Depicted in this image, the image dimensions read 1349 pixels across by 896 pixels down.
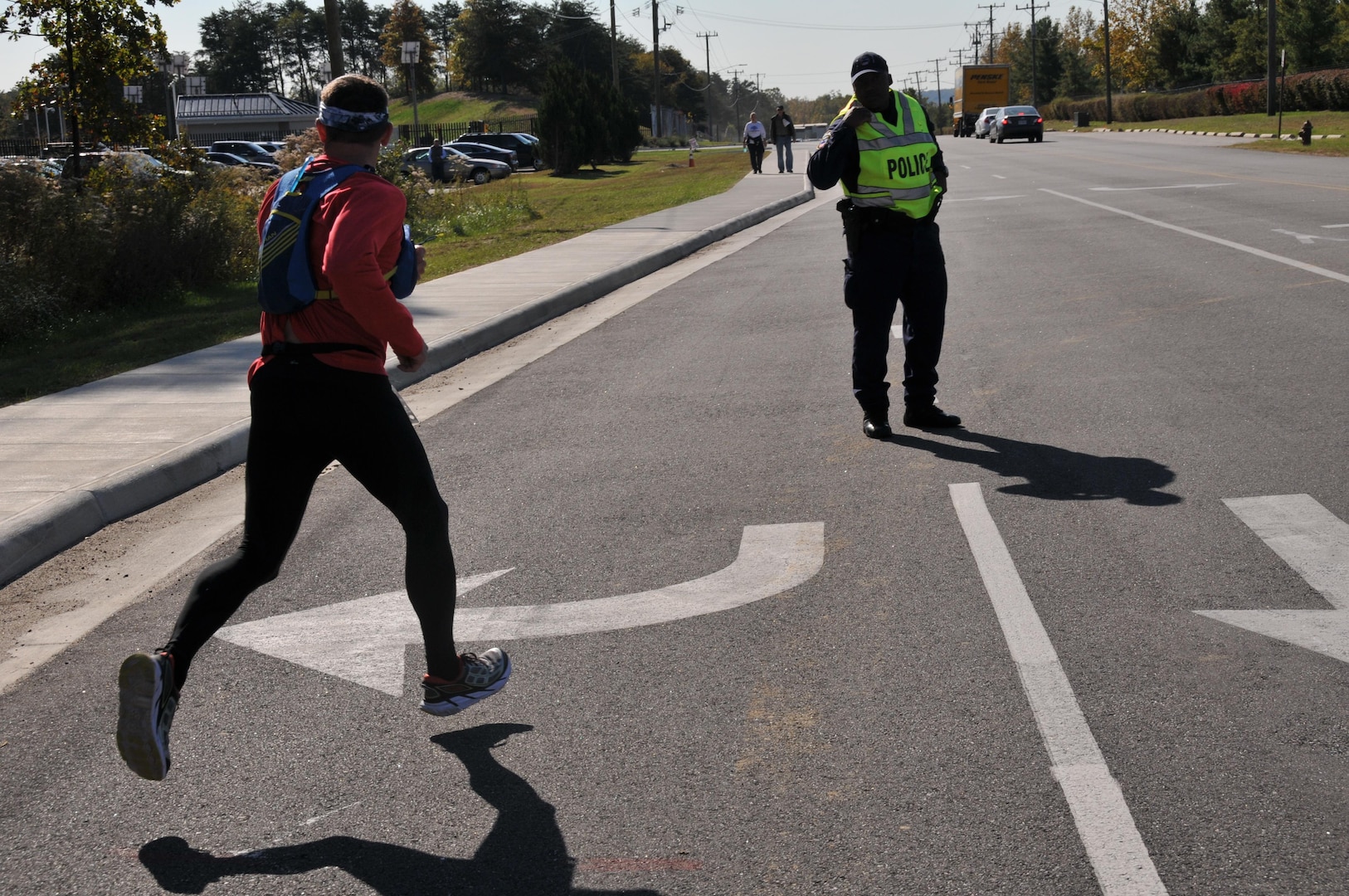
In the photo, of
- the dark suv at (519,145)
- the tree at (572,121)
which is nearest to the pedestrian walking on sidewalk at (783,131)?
the tree at (572,121)

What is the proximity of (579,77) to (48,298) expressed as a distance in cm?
4346

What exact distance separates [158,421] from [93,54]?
9.49m

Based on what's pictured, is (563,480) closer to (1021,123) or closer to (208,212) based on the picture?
(208,212)

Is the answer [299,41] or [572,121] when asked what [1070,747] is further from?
[299,41]

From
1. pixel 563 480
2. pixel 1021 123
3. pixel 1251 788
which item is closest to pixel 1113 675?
pixel 1251 788

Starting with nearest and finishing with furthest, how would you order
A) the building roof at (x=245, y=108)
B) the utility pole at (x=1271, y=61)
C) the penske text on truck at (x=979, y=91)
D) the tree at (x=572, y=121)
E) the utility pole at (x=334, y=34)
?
1. the utility pole at (x=334, y=34)
2. the tree at (x=572, y=121)
3. the utility pole at (x=1271, y=61)
4. the penske text on truck at (x=979, y=91)
5. the building roof at (x=245, y=108)

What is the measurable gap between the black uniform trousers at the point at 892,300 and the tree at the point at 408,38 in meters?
123

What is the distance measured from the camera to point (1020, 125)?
189 feet

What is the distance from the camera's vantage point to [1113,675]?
407 cm

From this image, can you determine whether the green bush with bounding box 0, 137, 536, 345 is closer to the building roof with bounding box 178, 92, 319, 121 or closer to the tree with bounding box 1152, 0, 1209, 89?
the building roof with bounding box 178, 92, 319, 121

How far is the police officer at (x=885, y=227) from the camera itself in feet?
23.2

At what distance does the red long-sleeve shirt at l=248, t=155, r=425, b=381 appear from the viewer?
3617 mm

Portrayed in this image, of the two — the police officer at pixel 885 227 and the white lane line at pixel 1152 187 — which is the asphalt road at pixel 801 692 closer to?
the police officer at pixel 885 227

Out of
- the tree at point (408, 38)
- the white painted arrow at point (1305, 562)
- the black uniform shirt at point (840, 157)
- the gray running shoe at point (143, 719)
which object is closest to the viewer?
the gray running shoe at point (143, 719)
